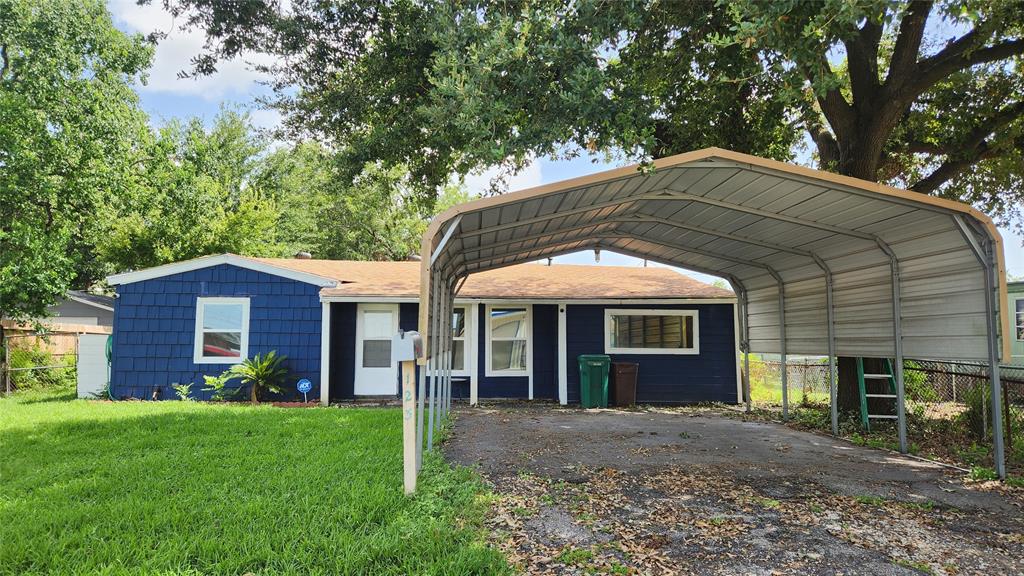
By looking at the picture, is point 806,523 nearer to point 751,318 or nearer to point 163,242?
point 751,318

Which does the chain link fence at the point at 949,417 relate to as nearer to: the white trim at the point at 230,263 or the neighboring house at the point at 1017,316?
the neighboring house at the point at 1017,316

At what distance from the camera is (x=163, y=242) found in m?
18.9

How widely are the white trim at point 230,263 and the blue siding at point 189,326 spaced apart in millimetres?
97

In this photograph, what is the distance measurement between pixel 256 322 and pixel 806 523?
10.5m

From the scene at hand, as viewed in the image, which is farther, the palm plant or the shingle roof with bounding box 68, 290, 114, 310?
the shingle roof with bounding box 68, 290, 114, 310

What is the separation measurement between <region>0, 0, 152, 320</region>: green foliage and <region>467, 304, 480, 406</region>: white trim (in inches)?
387

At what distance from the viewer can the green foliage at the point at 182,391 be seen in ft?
37.5

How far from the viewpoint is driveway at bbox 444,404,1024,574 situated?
12.1 feet

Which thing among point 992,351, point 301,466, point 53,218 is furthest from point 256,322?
point 992,351

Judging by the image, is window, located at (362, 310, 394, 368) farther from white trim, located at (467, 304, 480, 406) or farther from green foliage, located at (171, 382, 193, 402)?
green foliage, located at (171, 382, 193, 402)

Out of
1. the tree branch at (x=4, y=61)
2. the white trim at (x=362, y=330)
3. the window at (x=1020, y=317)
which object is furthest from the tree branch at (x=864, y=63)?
the tree branch at (x=4, y=61)

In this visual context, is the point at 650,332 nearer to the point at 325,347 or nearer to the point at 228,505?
the point at 325,347

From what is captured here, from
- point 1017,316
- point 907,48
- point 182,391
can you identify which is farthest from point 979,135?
point 182,391

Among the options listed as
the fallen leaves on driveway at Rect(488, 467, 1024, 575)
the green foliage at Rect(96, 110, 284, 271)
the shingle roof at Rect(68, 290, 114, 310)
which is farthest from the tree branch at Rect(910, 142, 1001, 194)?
the shingle roof at Rect(68, 290, 114, 310)
